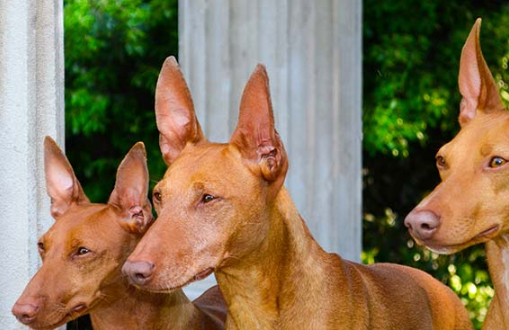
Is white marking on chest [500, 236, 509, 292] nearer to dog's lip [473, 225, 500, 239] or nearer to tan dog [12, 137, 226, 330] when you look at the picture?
dog's lip [473, 225, 500, 239]

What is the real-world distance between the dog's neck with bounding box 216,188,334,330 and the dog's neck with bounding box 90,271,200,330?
58cm

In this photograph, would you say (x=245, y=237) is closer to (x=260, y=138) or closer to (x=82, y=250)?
(x=260, y=138)

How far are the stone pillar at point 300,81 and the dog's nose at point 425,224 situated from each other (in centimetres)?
237

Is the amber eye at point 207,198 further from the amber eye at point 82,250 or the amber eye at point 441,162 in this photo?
the amber eye at point 441,162

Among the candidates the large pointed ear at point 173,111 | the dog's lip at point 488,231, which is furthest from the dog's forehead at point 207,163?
the dog's lip at point 488,231

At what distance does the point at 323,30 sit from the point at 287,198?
2.49m

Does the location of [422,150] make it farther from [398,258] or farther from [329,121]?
[329,121]

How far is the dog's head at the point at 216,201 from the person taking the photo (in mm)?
3844

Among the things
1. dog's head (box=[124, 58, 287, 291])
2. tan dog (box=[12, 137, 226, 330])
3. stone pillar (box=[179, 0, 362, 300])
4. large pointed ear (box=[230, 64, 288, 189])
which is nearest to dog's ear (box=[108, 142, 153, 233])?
tan dog (box=[12, 137, 226, 330])

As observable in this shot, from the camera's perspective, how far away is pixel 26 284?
488 centimetres

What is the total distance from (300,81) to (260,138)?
234cm

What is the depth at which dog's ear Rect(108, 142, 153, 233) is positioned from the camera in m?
4.73

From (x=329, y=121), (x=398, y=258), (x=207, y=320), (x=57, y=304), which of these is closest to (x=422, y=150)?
(x=398, y=258)

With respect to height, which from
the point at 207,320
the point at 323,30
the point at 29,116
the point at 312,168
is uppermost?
the point at 323,30
